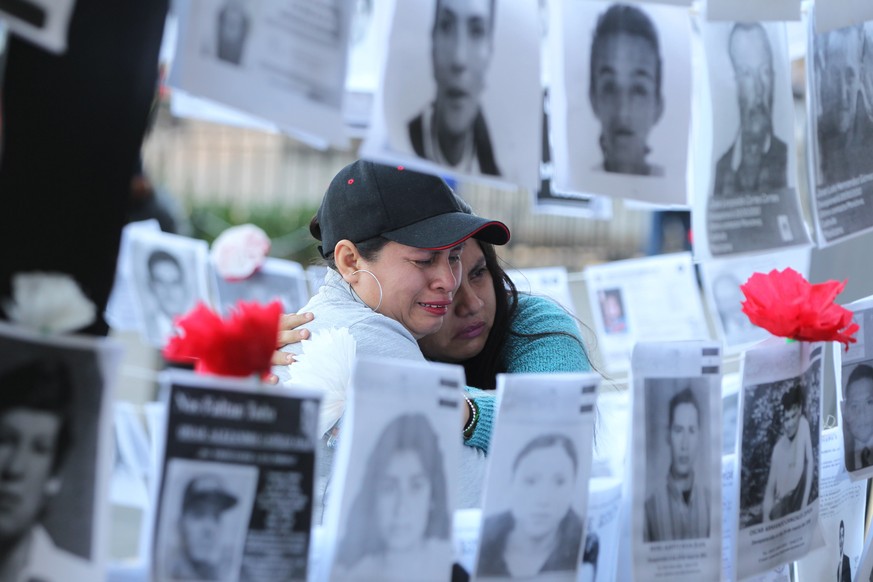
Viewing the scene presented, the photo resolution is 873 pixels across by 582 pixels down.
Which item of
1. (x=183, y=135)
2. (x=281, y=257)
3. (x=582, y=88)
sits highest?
(x=183, y=135)

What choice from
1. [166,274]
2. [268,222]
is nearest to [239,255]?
[166,274]

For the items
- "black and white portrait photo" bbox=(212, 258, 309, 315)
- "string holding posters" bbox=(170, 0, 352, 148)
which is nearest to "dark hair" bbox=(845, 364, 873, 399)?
"string holding posters" bbox=(170, 0, 352, 148)

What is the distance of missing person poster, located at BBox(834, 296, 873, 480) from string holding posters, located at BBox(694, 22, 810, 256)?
0.18m

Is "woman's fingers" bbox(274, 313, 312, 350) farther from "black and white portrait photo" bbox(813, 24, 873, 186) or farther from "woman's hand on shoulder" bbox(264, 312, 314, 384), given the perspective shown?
"black and white portrait photo" bbox(813, 24, 873, 186)

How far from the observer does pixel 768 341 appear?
4.06ft

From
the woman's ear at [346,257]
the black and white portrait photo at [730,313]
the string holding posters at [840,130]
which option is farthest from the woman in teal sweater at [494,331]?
the black and white portrait photo at [730,313]

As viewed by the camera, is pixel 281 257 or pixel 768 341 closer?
pixel 768 341

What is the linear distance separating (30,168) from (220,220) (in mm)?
7955

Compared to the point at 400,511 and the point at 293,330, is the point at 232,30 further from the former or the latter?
the point at 293,330

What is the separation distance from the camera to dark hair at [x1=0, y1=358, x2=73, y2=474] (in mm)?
822

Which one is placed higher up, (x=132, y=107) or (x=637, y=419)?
(x=132, y=107)

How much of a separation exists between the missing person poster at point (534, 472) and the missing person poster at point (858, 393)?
0.55 m

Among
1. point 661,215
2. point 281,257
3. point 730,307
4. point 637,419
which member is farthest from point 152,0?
point 281,257

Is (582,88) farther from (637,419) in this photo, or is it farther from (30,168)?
(30,168)
